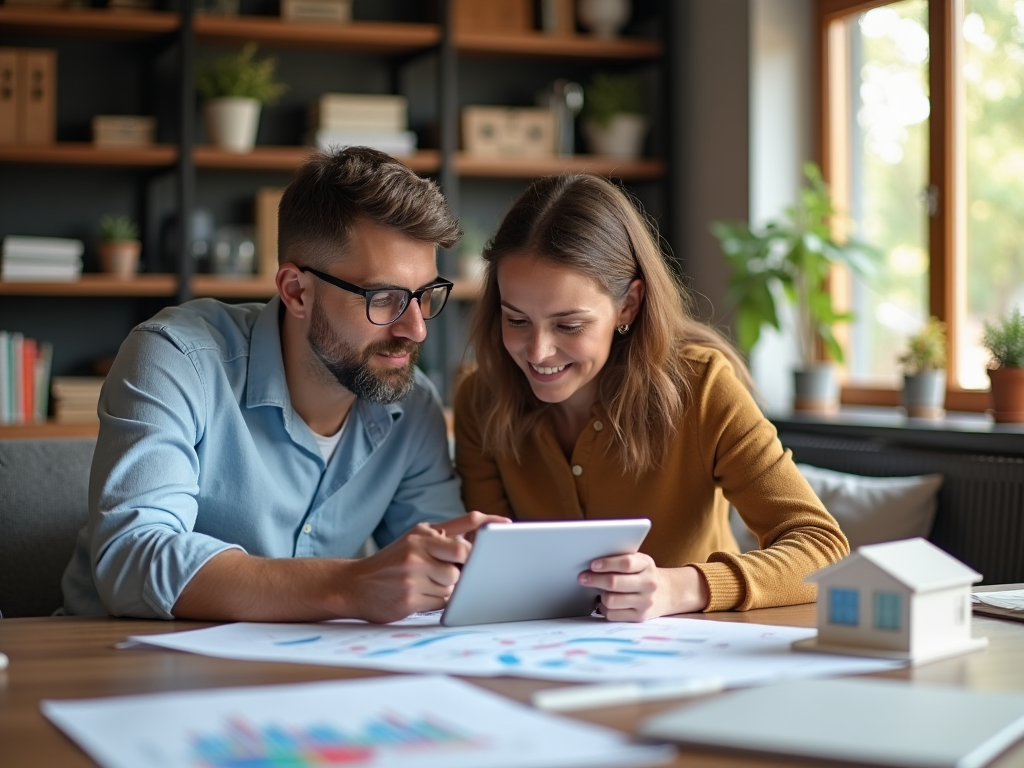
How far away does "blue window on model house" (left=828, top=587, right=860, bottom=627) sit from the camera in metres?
1.28

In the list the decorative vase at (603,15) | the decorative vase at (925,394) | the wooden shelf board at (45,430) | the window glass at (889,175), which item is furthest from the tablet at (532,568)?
the decorative vase at (603,15)

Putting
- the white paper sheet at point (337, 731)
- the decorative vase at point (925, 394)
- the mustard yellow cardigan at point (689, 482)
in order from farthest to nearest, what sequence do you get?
1. the decorative vase at point (925, 394)
2. the mustard yellow cardigan at point (689, 482)
3. the white paper sheet at point (337, 731)

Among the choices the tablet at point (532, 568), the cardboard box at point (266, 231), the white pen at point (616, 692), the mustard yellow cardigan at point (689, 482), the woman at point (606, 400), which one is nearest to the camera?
the white pen at point (616, 692)

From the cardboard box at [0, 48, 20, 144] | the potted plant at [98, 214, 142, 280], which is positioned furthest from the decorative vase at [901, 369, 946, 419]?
the cardboard box at [0, 48, 20, 144]

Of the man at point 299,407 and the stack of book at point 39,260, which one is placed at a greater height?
the stack of book at point 39,260

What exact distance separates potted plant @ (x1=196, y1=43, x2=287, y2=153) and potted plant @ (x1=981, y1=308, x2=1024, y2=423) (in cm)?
242

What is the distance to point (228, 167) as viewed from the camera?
426 centimetres

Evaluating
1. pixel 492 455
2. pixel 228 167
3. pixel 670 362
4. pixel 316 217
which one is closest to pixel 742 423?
pixel 670 362

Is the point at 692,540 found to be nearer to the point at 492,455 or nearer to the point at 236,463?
the point at 492,455

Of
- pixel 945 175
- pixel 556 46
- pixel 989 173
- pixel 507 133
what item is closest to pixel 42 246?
pixel 507 133

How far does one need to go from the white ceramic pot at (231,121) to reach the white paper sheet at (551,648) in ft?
9.59

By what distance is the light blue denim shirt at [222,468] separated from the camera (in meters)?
1.55

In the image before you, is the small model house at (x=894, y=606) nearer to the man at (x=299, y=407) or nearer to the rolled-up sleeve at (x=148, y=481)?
the man at (x=299, y=407)

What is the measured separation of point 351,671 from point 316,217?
914 mm
